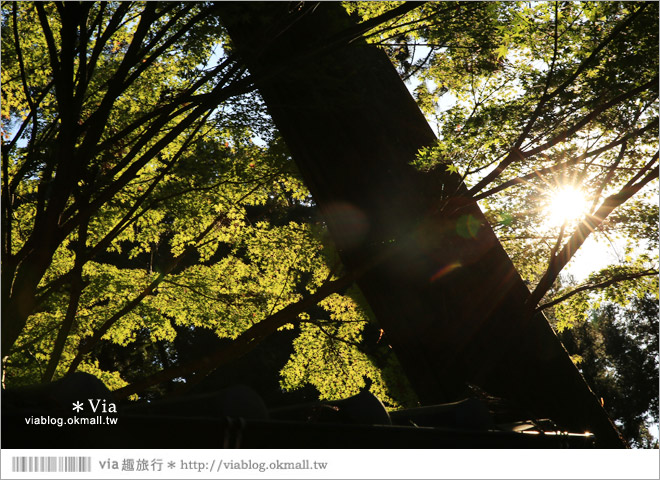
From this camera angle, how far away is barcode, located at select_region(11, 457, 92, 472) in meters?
1.86

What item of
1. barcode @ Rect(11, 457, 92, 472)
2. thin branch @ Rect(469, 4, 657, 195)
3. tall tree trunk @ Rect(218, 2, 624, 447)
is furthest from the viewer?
tall tree trunk @ Rect(218, 2, 624, 447)

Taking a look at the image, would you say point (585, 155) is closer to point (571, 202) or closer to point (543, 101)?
point (543, 101)

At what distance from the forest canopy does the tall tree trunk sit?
396 mm

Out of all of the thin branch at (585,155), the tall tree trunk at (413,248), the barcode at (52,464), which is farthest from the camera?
the tall tree trunk at (413,248)

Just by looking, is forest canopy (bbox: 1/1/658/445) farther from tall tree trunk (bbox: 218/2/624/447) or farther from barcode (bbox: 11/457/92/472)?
barcode (bbox: 11/457/92/472)

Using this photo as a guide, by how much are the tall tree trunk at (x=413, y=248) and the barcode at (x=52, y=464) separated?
3582 mm

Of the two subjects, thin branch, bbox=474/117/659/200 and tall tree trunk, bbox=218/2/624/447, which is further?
tall tree trunk, bbox=218/2/624/447

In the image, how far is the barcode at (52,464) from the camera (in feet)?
6.10

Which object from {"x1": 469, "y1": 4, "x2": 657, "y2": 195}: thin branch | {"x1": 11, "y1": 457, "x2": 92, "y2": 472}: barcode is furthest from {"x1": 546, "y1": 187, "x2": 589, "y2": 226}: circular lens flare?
{"x1": 11, "y1": 457, "x2": 92, "y2": 472}: barcode

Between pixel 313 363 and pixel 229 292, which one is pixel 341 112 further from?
pixel 313 363

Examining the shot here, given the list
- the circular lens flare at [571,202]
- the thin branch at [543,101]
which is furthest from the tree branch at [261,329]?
the circular lens flare at [571,202]

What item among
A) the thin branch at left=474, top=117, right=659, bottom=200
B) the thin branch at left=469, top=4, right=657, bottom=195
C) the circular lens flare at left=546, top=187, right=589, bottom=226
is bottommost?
the circular lens flare at left=546, top=187, right=589, bottom=226

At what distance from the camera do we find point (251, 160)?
8234mm

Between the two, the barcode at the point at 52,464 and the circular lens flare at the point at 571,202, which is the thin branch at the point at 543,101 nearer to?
the circular lens flare at the point at 571,202
